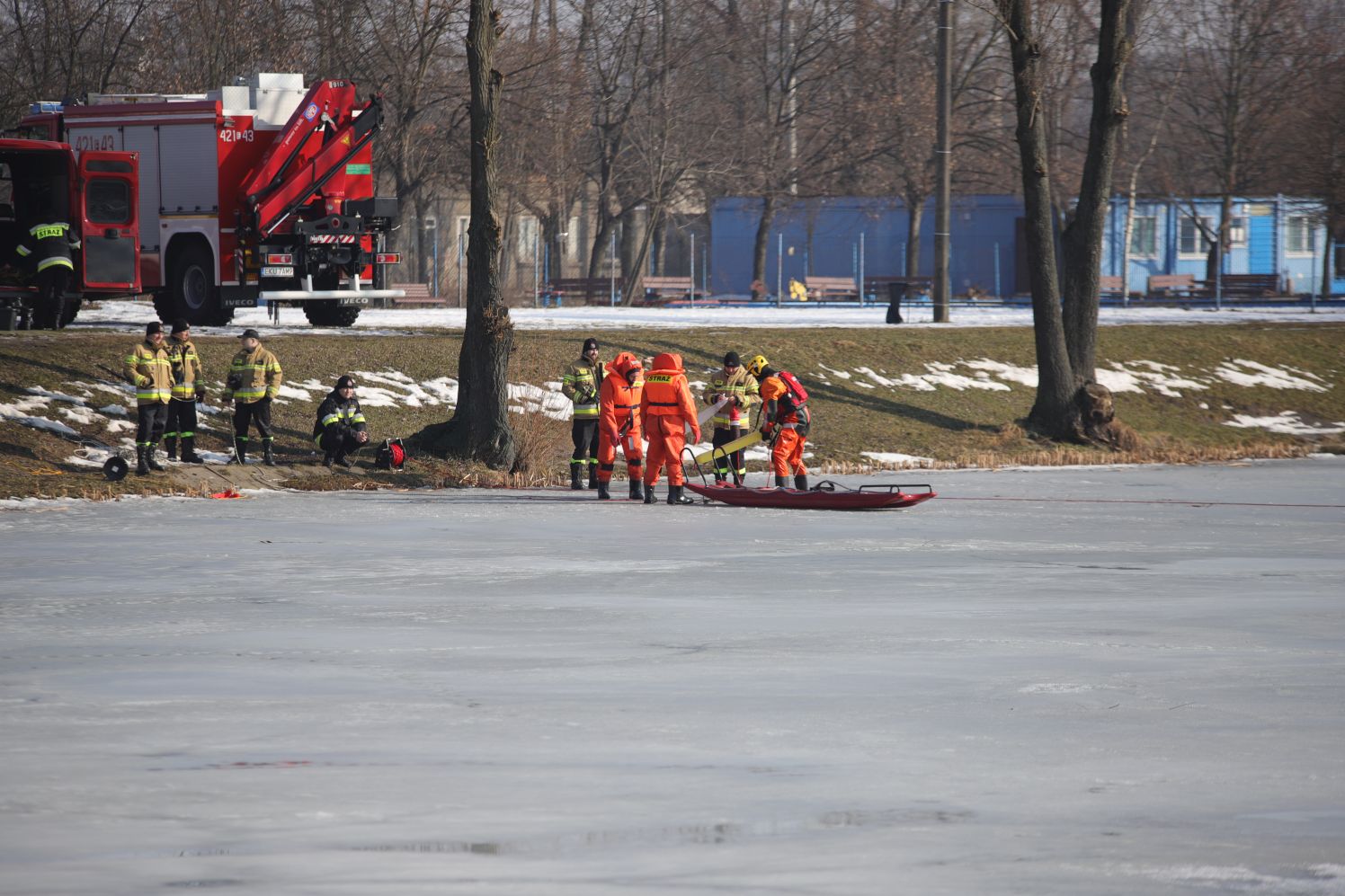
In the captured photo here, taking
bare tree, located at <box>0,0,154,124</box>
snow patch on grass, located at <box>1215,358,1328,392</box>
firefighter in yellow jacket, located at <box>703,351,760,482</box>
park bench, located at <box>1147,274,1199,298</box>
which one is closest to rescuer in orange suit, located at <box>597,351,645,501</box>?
firefighter in yellow jacket, located at <box>703,351,760,482</box>

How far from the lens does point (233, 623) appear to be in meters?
10.3

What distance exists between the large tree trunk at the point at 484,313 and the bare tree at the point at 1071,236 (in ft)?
A: 28.5

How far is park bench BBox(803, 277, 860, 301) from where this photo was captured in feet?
166

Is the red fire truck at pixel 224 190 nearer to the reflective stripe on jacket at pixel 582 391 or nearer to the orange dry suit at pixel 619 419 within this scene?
the reflective stripe on jacket at pixel 582 391

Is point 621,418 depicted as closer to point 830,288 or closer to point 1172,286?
point 830,288

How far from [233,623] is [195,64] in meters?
30.1

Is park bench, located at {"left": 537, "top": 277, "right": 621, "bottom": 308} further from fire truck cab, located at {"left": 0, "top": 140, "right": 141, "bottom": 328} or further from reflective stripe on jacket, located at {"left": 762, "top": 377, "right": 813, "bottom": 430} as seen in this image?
reflective stripe on jacket, located at {"left": 762, "top": 377, "right": 813, "bottom": 430}

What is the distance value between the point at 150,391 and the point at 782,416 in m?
6.75

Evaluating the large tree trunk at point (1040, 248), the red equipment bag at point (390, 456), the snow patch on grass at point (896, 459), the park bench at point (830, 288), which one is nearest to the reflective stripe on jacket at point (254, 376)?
the red equipment bag at point (390, 456)

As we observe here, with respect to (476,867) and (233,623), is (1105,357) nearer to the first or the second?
(233,623)

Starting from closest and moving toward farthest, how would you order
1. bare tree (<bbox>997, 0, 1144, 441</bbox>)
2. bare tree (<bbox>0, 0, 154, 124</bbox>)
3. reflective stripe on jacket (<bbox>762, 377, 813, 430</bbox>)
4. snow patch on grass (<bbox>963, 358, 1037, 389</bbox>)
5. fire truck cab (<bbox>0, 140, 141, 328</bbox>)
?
reflective stripe on jacket (<bbox>762, 377, 813, 430</bbox>), fire truck cab (<bbox>0, 140, 141, 328</bbox>), bare tree (<bbox>997, 0, 1144, 441</bbox>), snow patch on grass (<bbox>963, 358, 1037, 389</bbox>), bare tree (<bbox>0, 0, 154, 124</bbox>)

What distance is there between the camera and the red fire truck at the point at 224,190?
24625 mm

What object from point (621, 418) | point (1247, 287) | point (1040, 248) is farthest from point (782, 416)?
point (1247, 287)

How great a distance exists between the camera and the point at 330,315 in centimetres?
2739
